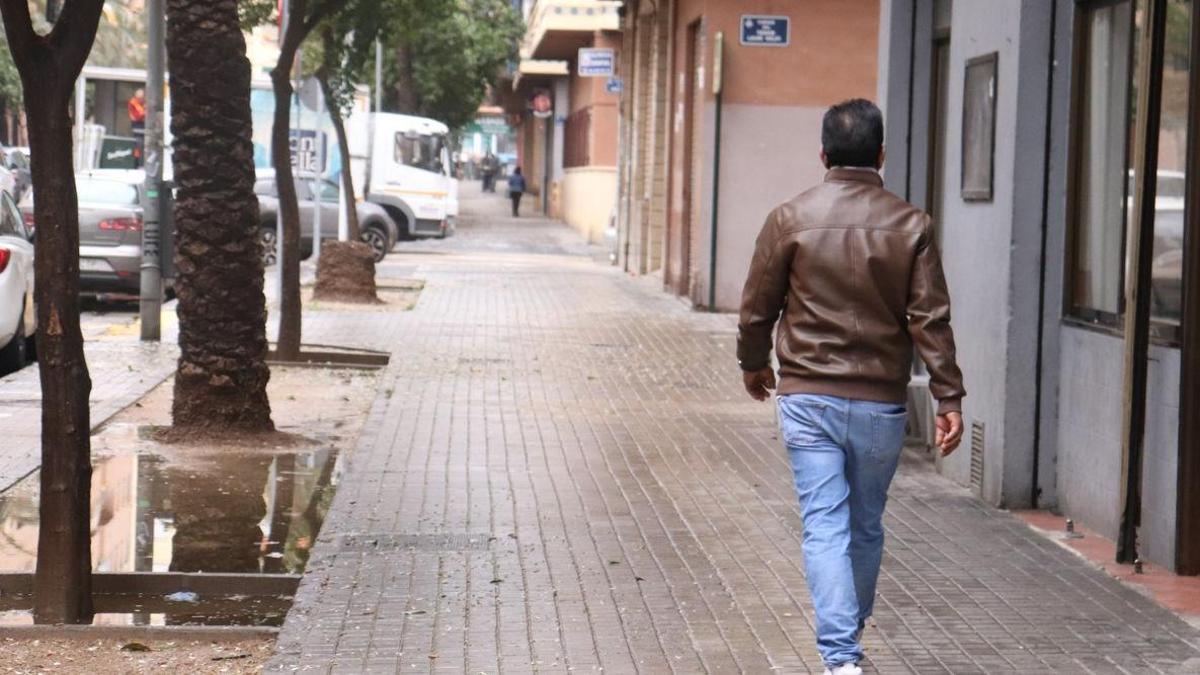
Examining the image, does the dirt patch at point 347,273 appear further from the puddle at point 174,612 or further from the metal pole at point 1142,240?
the metal pole at point 1142,240

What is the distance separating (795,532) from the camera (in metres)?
8.68

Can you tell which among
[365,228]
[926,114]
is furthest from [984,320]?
[365,228]

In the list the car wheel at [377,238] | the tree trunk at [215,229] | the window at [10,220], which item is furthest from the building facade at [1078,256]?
the car wheel at [377,238]

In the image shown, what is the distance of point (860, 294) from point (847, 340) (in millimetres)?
142

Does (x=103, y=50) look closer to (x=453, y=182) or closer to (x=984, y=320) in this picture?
(x=453, y=182)

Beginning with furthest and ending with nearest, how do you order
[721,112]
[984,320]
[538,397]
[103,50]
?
1. [103,50]
2. [721,112]
3. [538,397]
4. [984,320]

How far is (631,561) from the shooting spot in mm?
7934

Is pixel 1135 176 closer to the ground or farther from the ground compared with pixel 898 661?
farther from the ground

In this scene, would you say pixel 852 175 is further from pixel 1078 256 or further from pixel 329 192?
pixel 329 192

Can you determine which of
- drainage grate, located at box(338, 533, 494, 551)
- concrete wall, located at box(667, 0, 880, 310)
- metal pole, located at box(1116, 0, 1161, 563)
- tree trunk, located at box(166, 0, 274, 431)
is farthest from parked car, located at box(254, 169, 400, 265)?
metal pole, located at box(1116, 0, 1161, 563)

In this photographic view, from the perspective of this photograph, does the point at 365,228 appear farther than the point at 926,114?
Yes

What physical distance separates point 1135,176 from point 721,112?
15033 millimetres

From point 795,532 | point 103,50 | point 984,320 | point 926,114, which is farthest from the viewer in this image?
point 103,50

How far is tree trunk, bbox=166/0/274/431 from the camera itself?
11.3 metres
